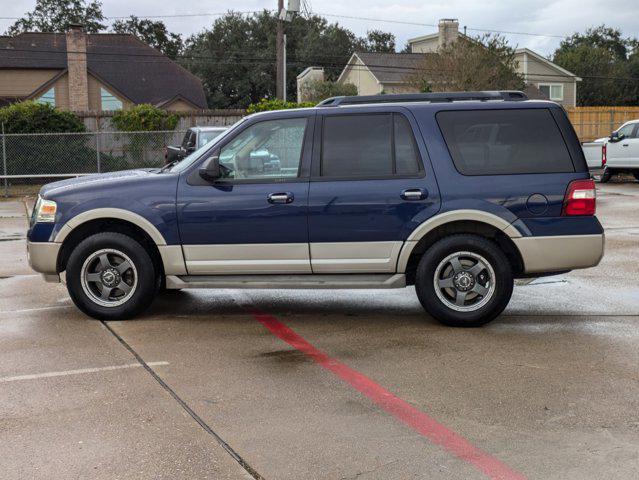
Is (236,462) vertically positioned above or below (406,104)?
below

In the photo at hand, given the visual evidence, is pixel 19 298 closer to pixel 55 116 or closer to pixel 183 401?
pixel 183 401

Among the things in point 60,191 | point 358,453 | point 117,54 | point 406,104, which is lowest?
point 358,453

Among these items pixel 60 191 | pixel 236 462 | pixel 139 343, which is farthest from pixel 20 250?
pixel 236 462

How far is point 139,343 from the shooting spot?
693cm

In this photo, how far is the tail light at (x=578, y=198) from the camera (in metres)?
7.19

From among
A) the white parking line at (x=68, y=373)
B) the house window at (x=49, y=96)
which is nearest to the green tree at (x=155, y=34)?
the house window at (x=49, y=96)

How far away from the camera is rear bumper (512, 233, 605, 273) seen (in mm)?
7203

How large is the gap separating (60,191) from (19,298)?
70.2 inches

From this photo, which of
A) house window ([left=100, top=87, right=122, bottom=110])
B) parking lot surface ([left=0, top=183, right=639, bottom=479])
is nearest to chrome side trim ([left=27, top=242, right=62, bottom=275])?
parking lot surface ([left=0, top=183, right=639, bottom=479])

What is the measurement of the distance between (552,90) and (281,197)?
53.5 m

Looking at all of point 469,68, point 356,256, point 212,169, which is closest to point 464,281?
point 356,256

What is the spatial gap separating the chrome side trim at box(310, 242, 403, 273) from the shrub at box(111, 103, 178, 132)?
66.2 feet

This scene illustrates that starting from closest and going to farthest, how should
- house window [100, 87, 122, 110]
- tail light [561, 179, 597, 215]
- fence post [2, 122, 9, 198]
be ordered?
tail light [561, 179, 597, 215], fence post [2, 122, 9, 198], house window [100, 87, 122, 110]

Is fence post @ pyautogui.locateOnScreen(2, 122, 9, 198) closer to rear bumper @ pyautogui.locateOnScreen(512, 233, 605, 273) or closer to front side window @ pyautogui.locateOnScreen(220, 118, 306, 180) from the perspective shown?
front side window @ pyautogui.locateOnScreen(220, 118, 306, 180)
